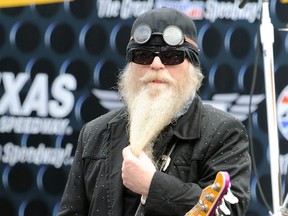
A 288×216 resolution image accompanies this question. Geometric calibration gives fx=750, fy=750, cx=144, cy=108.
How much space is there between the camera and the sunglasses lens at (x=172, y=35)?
2510 mm

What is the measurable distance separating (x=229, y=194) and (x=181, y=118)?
438mm

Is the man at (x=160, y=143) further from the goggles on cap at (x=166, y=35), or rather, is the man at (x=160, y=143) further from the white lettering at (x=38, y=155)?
the white lettering at (x=38, y=155)

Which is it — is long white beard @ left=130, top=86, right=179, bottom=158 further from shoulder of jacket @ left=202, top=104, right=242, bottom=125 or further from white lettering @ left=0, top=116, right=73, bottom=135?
white lettering @ left=0, top=116, right=73, bottom=135

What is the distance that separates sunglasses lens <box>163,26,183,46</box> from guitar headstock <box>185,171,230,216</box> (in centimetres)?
53

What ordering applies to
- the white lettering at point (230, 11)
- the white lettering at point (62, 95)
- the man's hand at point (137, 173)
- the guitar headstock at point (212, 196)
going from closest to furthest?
the guitar headstock at point (212, 196) < the man's hand at point (137, 173) < the white lettering at point (230, 11) < the white lettering at point (62, 95)

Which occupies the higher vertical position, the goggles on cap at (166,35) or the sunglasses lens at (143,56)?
the goggles on cap at (166,35)

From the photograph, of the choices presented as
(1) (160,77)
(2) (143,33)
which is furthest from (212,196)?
(2) (143,33)

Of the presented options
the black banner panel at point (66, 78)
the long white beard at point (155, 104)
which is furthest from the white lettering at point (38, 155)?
the long white beard at point (155, 104)

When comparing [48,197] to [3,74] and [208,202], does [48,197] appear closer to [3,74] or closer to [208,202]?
[3,74]

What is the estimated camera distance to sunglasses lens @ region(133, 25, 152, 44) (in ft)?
8.30

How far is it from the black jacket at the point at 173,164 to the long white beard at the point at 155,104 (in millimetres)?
37

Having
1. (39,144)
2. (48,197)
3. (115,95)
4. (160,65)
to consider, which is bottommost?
(48,197)

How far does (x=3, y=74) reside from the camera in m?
4.05

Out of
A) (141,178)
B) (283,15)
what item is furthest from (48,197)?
(141,178)
